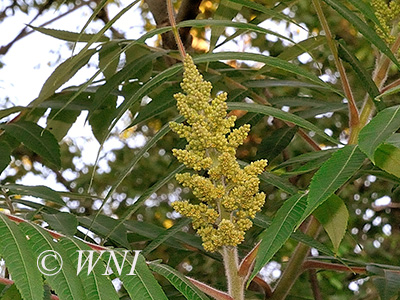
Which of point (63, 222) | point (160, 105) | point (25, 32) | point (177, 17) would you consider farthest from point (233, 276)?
point (25, 32)

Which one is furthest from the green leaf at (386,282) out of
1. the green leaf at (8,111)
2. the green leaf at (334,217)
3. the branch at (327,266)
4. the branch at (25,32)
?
the branch at (25,32)

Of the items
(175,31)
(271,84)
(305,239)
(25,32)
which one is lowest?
(305,239)

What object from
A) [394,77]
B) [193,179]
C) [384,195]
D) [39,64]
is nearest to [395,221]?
[384,195]

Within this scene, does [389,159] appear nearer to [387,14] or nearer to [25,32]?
[387,14]

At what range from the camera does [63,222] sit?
91 cm

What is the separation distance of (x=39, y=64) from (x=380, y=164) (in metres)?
3.26

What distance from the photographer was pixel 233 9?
44.6 inches

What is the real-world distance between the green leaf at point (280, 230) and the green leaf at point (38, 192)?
45 cm

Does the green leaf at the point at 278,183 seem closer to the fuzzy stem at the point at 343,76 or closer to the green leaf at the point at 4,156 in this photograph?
the fuzzy stem at the point at 343,76

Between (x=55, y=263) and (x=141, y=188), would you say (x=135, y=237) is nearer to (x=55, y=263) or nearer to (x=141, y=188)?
(x=55, y=263)

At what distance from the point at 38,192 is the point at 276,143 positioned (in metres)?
0.43

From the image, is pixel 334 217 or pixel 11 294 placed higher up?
pixel 11 294

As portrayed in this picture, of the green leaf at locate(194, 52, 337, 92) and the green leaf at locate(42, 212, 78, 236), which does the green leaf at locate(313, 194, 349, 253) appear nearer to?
the green leaf at locate(194, 52, 337, 92)

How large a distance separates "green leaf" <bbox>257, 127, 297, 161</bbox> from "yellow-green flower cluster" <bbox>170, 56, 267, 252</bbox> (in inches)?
17.5
